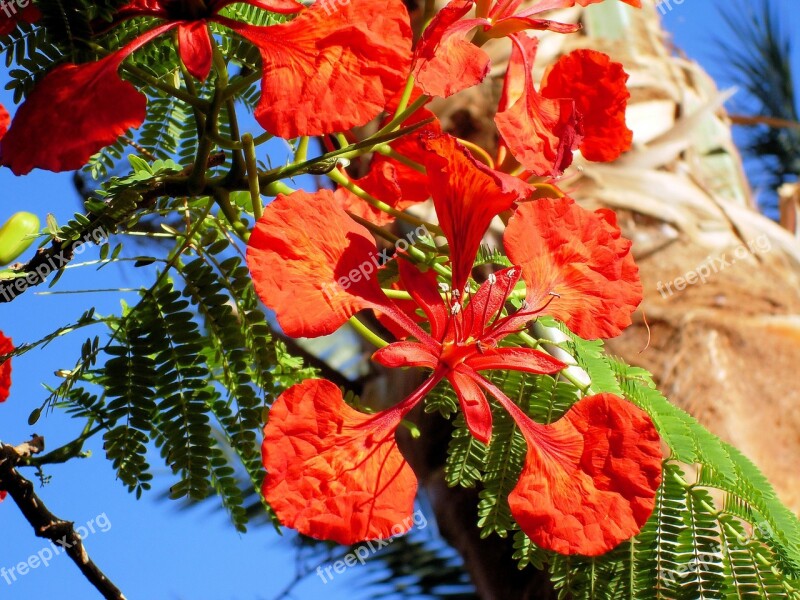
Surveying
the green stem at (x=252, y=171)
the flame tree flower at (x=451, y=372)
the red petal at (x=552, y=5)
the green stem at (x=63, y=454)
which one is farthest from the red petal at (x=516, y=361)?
the green stem at (x=63, y=454)

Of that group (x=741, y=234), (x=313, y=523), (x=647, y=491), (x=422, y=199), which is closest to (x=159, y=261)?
(x=422, y=199)

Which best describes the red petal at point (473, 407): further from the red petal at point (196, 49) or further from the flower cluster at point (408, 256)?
the red petal at point (196, 49)

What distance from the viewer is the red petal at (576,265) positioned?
1.13 m

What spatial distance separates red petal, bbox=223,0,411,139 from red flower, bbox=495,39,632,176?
0.18m

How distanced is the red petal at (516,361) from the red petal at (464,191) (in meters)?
0.14

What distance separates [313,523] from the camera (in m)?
0.96

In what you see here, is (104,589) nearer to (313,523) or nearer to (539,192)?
(313,523)

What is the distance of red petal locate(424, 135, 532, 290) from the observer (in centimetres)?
107

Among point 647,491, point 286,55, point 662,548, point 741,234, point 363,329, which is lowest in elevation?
point 741,234

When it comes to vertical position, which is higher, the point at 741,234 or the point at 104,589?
the point at 104,589

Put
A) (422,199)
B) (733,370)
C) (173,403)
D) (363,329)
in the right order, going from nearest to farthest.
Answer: (363,329) < (173,403) < (422,199) < (733,370)

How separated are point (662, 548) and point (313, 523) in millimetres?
494

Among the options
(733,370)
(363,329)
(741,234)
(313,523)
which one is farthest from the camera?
(741,234)

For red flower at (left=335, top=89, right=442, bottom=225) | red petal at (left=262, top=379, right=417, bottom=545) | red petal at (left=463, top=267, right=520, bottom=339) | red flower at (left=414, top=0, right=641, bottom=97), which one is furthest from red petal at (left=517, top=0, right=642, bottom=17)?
red petal at (left=262, top=379, right=417, bottom=545)
